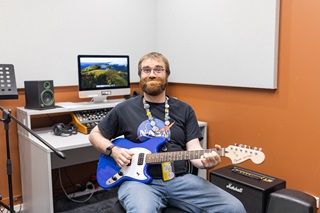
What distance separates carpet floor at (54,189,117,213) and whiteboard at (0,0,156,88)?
1.07 meters

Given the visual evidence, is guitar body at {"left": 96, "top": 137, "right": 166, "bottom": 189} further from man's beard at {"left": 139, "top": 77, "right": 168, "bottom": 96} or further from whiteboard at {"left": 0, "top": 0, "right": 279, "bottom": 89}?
whiteboard at {"left": 0, "top": 0, "right": 279, "bottom": 89}

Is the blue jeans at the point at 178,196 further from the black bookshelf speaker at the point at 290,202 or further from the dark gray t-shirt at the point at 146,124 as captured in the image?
the black bookshelf speaker at the point at 290,202

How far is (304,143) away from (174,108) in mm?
1026

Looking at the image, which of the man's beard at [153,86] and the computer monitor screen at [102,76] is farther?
the computer monitor screen at [102,76]

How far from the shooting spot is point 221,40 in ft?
8.89

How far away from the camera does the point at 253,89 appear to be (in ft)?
8.38

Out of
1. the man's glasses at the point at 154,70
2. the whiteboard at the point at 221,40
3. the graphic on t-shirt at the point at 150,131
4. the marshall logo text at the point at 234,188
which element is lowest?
the marshall logo text at the point at 234,188

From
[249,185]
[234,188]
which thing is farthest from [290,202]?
[234,188]

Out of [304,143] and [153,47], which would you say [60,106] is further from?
[304,143]

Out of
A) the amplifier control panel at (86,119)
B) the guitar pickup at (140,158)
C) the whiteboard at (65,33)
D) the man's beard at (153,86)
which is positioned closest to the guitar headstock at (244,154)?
the guitar pickup at (140,158)

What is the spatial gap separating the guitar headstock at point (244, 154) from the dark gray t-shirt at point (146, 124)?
0.34 meters

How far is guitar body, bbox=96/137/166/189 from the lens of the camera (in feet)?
5.61

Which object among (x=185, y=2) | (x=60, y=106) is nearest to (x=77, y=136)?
(x=60, y=106)

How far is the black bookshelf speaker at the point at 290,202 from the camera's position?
1.90 m
